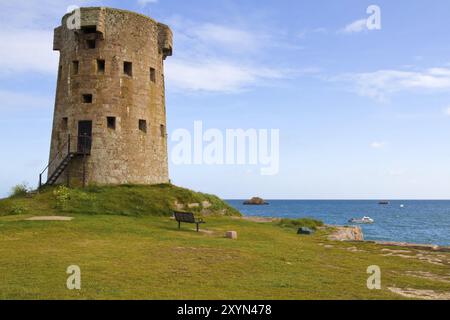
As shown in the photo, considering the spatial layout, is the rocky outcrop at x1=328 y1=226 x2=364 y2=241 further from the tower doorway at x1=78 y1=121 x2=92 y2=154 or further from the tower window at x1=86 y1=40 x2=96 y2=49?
the tower window at x1=86 y1=40 x2=96 y2=49

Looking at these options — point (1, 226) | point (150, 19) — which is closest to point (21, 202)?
point (1, 226)

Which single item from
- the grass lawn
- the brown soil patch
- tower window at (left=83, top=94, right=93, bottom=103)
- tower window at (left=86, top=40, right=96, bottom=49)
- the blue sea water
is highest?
tower window at (left=86, top=40, right=96, bottom=49)

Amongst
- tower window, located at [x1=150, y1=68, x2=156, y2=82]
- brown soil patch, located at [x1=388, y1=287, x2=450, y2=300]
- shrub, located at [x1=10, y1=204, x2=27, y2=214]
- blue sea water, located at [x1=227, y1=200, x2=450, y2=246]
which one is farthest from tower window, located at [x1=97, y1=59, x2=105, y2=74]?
blue sea water, located at [x1=227, y1=200, x2=450, y2=246]

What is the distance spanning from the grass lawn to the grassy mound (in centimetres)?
410

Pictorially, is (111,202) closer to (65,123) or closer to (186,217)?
(186,217)

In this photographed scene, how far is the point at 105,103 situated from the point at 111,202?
7.39 meters

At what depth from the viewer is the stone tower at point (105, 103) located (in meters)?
28.6

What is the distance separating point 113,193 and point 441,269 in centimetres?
1886

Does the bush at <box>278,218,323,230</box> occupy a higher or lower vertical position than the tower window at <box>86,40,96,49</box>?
lower

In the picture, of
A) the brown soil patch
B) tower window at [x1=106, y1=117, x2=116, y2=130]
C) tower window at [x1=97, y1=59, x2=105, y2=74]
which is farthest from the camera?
tower window at [x1=97, y1=59, x2=105, y2=74]

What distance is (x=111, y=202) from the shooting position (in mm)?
25062

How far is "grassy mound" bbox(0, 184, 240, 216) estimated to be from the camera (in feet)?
77.6

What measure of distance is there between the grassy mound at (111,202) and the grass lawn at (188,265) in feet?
13.5

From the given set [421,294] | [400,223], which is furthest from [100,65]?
[400,223]
